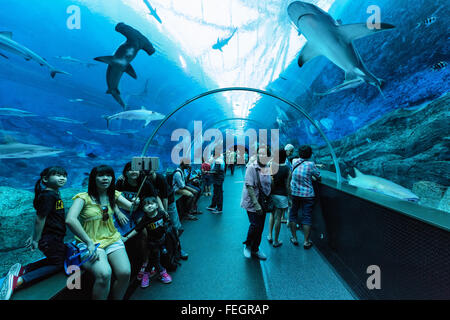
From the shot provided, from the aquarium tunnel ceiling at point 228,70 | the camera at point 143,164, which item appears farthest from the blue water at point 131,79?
the camera at point 143,164

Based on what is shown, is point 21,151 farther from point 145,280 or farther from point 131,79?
point 145,280

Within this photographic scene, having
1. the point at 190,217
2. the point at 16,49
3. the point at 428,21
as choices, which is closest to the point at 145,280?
the point at 190,217

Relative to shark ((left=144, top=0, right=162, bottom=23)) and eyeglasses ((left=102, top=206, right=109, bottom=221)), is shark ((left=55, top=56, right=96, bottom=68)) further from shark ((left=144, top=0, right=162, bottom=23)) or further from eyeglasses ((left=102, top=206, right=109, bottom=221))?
eyeglasses ((left=102, top=206, right=109, bottom=221))

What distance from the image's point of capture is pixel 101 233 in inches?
80.0

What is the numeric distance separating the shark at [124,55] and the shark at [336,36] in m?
3.85

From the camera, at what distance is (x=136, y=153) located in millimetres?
8938

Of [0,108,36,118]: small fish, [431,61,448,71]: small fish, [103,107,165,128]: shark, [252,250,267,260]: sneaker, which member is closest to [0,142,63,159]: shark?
[0,108,36,118]: small fish

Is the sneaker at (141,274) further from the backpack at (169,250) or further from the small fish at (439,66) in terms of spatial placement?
the small fish at (439,66)

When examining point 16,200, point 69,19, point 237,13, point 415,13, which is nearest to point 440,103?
point 415,13

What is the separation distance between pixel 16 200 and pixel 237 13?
8471mm

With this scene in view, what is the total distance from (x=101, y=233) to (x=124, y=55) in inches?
→ 199

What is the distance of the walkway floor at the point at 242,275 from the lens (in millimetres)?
2457

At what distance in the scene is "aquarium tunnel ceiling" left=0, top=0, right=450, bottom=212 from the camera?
10.2 feet

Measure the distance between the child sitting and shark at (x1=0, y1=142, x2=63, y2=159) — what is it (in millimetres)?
5239
